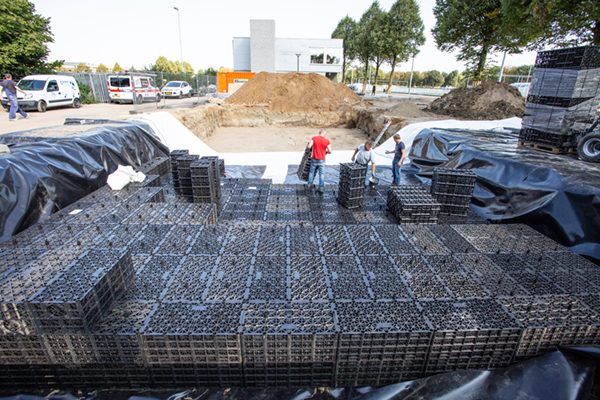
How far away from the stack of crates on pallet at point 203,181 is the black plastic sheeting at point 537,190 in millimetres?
6408

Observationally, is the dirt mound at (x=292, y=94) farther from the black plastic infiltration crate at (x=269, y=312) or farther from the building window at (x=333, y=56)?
the black plastic infiltration crate at (x=269, y=312)

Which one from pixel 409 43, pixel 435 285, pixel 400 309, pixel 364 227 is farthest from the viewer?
pixel 409 43

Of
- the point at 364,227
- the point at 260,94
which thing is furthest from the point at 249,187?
the point at 260,94

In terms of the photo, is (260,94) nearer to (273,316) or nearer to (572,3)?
(572,3)

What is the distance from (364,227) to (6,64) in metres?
27.5

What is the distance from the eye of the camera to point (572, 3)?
12.4m

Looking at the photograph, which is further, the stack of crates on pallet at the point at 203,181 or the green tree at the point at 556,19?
the green tree at the point at 556,19

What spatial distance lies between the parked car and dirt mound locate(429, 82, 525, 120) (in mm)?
24445

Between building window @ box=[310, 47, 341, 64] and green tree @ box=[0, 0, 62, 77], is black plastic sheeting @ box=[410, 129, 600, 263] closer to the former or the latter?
green tree @ box=[0, 0, 62, 77]

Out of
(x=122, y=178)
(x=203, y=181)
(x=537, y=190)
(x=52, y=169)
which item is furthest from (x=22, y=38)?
(x=537, y=190)

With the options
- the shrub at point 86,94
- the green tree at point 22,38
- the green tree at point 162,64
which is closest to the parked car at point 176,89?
the shrub at point 86,94

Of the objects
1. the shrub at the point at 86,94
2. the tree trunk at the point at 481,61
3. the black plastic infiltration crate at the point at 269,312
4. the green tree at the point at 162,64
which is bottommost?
the black plastic infiltration crate at the point at 269,312

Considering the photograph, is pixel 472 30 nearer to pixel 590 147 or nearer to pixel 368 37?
pixel 590 147

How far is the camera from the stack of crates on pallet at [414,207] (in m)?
5.68
